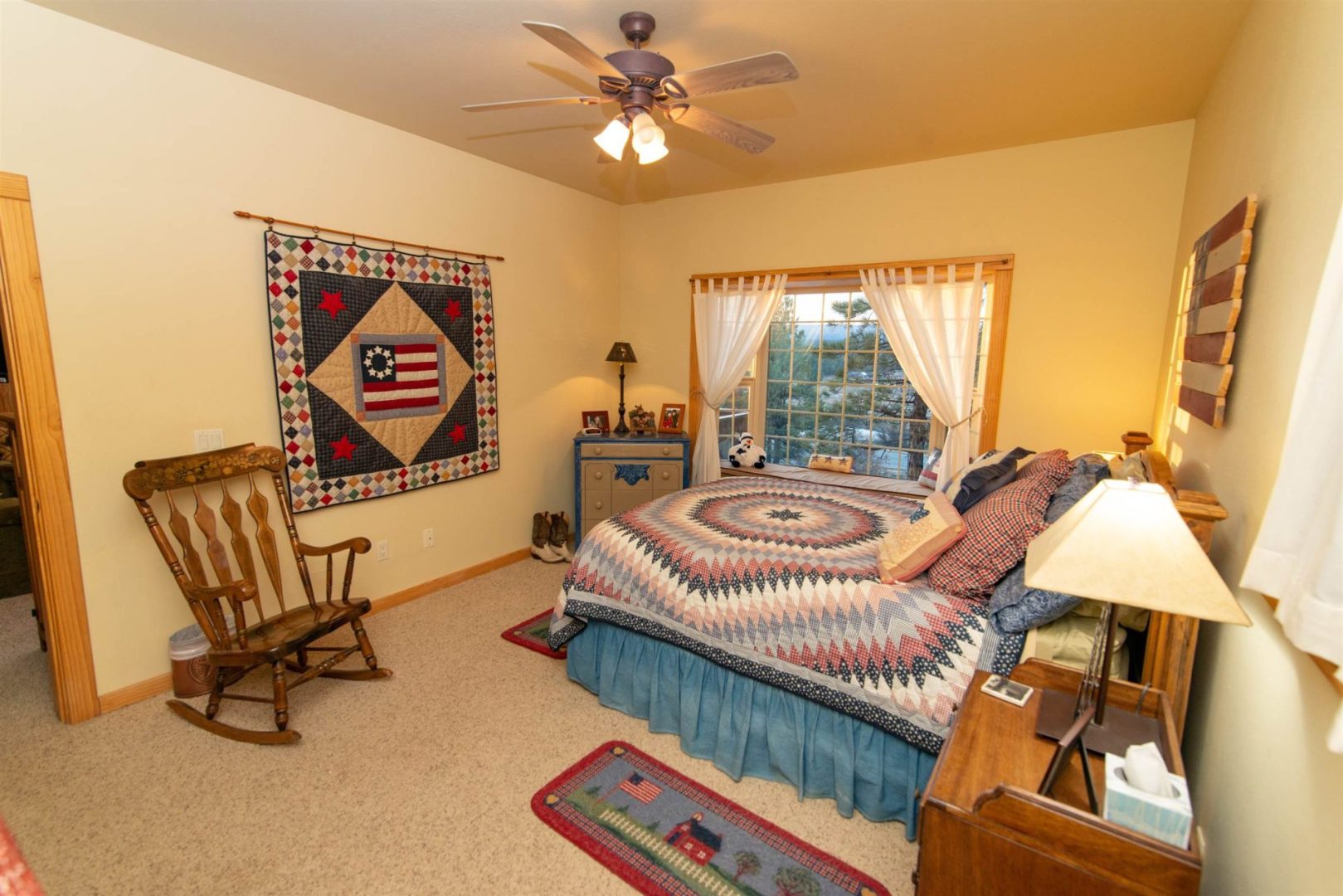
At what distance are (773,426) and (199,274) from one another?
3411 millimetres

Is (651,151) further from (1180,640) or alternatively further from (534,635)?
(534,635)

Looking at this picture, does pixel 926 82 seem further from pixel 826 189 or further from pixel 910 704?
pixel 910 704

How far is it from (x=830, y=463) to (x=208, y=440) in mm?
3516

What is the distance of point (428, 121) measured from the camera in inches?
122

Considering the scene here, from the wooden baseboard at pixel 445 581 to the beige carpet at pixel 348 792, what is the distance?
2.29 ft

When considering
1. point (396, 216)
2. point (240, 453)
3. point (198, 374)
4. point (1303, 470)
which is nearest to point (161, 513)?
point (240, 453)

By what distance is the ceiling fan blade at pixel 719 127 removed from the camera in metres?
2.11

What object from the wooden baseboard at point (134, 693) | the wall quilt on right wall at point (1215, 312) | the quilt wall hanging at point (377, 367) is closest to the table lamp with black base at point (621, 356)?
the quilt wall hanging at point (377, 367)

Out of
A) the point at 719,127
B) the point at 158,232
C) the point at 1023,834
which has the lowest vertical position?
the point at 1023,834

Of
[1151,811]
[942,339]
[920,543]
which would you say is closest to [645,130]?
[920,543]

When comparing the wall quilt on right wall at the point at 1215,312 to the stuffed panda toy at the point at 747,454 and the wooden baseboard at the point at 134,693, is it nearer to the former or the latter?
the stuffed panda toy at the point at 747,454

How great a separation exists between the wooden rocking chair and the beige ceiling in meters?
1.63

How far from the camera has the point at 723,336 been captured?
4.35 meters

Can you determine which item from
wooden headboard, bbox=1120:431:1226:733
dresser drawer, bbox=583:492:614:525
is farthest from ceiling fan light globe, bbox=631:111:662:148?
dresser drawer, bbox=583:492:614:525
